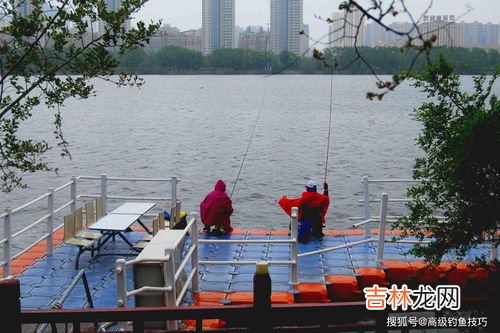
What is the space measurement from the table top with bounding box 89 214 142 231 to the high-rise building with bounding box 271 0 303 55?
327 cm

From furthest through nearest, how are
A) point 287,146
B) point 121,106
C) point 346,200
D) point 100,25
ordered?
point 121,106
point 287,146
point 346,200
point 100,25

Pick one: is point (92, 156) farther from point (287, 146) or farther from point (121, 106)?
point (121, 106)

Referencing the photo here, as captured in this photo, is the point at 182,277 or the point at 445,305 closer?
the point at 445,305

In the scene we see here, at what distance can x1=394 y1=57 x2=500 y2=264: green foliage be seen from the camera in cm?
486

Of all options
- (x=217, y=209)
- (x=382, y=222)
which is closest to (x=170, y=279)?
(x=382, y=222)

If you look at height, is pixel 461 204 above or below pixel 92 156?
above

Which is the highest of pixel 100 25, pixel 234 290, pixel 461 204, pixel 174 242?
pixel 100 25

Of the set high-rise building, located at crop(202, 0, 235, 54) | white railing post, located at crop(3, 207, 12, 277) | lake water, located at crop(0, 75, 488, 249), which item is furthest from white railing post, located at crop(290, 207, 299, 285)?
high-rise building, located at crop(202, 0, 235, 54)

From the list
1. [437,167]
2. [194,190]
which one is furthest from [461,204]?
[194,190]

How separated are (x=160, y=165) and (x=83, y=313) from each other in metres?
29.3

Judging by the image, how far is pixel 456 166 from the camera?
4.96m

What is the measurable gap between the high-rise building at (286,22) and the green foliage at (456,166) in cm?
131

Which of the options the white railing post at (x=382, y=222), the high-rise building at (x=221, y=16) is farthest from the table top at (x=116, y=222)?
the high-rise building at (x=221, y=16)

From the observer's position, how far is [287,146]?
38.9 metres
